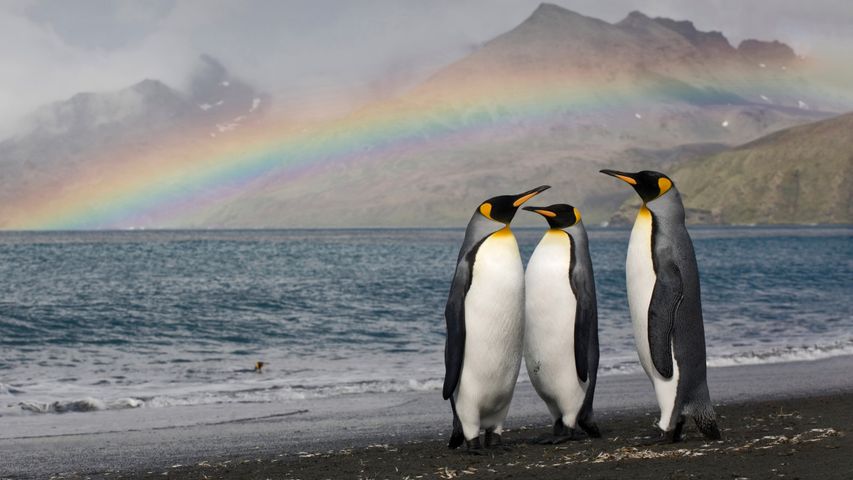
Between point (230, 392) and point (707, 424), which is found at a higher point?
point (707, 424)

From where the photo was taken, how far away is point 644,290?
743cm

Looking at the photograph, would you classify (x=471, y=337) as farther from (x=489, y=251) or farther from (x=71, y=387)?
(x=71, y=387)

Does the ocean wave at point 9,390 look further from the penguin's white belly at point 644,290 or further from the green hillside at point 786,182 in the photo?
the green hillside at point 786,182

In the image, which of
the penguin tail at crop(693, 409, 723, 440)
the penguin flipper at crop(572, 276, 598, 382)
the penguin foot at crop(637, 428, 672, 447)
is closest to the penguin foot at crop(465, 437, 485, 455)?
the penguin flipper at crop(572, 276, 598, 382)

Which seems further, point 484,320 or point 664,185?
point 664,185

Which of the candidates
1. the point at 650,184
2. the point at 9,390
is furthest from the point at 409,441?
the point at 9,390

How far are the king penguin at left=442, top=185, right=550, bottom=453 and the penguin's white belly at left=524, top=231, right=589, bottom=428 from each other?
0.40 m

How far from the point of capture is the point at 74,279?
39.2m

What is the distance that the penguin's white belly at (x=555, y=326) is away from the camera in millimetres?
7762

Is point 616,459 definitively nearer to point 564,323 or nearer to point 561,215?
point 564,323

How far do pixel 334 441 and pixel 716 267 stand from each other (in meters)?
43.9

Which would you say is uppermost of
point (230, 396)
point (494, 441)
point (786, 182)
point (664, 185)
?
point (786, 182)

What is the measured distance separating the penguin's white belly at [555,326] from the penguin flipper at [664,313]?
681 millimetres

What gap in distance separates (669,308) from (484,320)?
133cm
